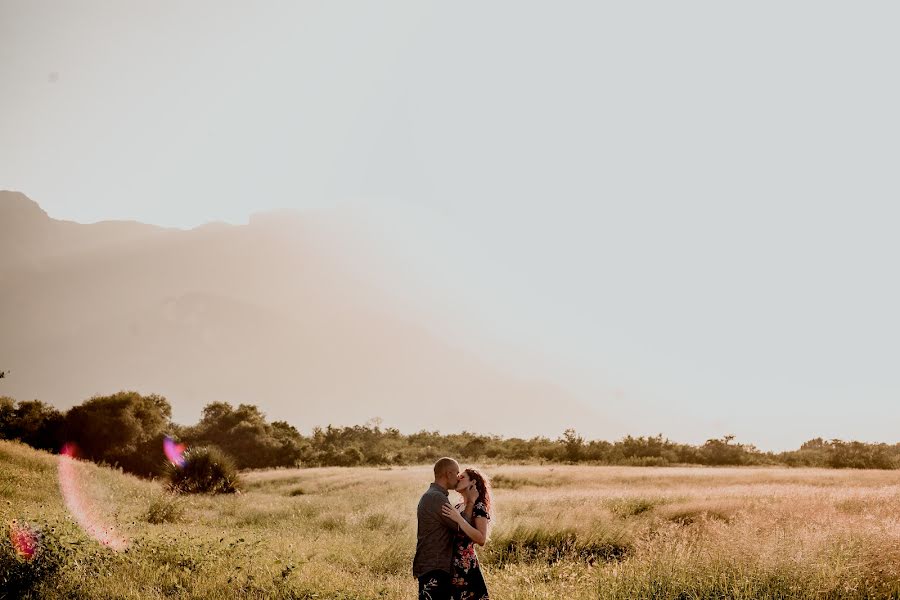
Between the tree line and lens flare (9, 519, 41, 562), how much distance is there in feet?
58.8

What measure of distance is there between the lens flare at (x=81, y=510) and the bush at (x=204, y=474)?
367 cm

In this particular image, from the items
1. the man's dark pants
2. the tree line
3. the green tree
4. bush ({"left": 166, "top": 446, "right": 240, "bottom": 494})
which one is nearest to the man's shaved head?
the man's dark pants

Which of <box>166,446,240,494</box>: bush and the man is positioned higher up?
the man

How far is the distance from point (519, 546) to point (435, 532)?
640cm

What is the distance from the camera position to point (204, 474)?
24.4m

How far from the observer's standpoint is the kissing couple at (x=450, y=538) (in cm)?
573

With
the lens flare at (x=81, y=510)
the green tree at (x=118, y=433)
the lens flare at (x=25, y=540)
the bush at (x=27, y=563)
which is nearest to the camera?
the bush at (x=27, y=563)

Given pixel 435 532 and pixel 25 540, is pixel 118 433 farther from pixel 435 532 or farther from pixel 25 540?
pixel 435 532

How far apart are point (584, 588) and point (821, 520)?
207 inches

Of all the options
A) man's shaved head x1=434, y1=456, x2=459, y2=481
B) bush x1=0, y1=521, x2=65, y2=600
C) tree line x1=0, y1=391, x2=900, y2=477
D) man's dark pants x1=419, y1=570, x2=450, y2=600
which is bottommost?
tree line x1=0, y1=391, x2=900, y2=477

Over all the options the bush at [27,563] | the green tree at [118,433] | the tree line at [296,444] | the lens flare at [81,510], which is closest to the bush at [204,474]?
the tree line at [296,444]

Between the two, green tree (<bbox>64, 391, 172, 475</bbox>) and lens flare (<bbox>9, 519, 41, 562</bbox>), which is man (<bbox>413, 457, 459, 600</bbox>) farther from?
green tree (<bbox>64, 391, 172, 475</bbox>)

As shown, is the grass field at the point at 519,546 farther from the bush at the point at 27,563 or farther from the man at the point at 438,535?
the man at the point at 438,535

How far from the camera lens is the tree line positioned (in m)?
34.2
